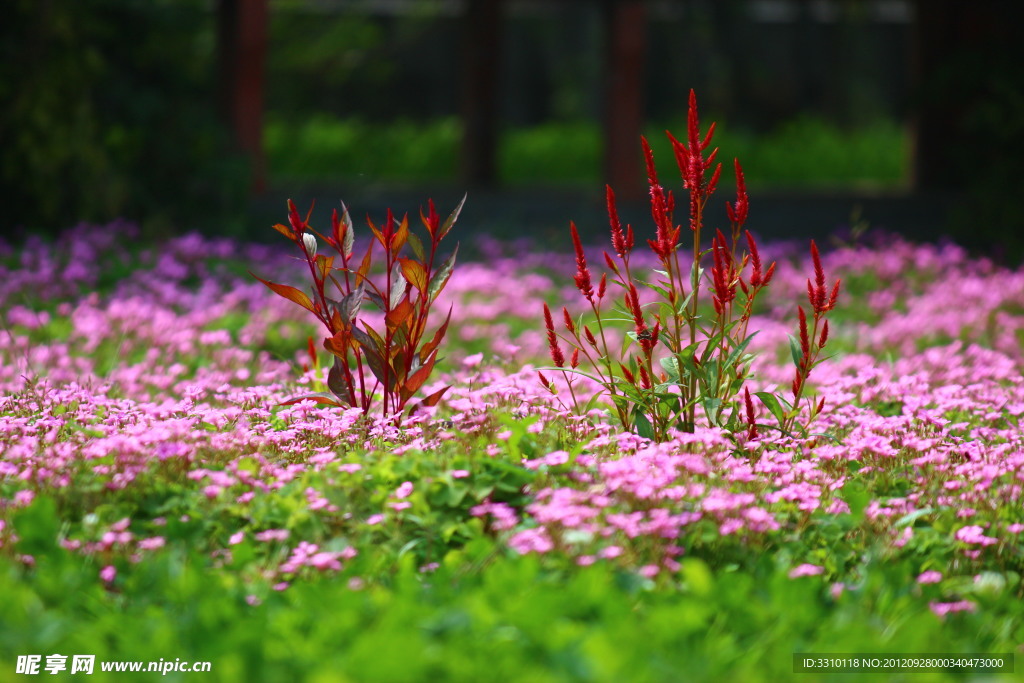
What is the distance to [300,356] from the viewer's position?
5516 millimetres

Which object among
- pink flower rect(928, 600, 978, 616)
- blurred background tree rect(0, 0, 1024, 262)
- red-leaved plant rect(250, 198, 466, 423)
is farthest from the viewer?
blurred background tree rect(0, 0, 1024, 262)

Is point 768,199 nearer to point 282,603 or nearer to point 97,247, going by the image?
point 97,247

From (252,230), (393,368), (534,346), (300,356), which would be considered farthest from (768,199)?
(393,368)

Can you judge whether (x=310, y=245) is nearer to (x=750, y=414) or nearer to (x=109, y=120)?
(x=750, y=414)

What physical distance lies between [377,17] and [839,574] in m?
14.8

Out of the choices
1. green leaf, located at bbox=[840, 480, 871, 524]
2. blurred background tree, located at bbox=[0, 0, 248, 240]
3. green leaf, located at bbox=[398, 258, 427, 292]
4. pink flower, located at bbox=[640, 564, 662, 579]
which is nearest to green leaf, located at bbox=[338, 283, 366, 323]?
green leaf, located at bbox=[398, 258, 427, 292]

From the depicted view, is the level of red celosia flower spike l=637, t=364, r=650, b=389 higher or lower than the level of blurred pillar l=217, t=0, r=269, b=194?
lower

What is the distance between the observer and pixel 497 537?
2939 mm

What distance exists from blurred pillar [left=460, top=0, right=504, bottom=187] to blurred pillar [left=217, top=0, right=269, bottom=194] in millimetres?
2437

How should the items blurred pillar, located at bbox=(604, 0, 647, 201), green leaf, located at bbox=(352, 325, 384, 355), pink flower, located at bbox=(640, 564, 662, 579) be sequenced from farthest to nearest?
blurred pillar, located at bbox=(604, 0, 647, 201), green leaf, located at bbox=(352, 325, 384, 355), pink flower, located at bbox=(640, 564, 662, 579)

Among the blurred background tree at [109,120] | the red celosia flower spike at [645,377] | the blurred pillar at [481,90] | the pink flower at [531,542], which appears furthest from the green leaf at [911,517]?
the blurred pillar at [481,90]

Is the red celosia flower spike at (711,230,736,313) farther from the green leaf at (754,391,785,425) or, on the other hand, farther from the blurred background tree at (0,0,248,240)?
the blurred background tree at (0,0,248,240)

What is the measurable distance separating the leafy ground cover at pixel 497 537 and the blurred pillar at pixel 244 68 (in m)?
6.25

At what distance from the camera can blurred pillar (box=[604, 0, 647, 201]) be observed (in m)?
10.4
